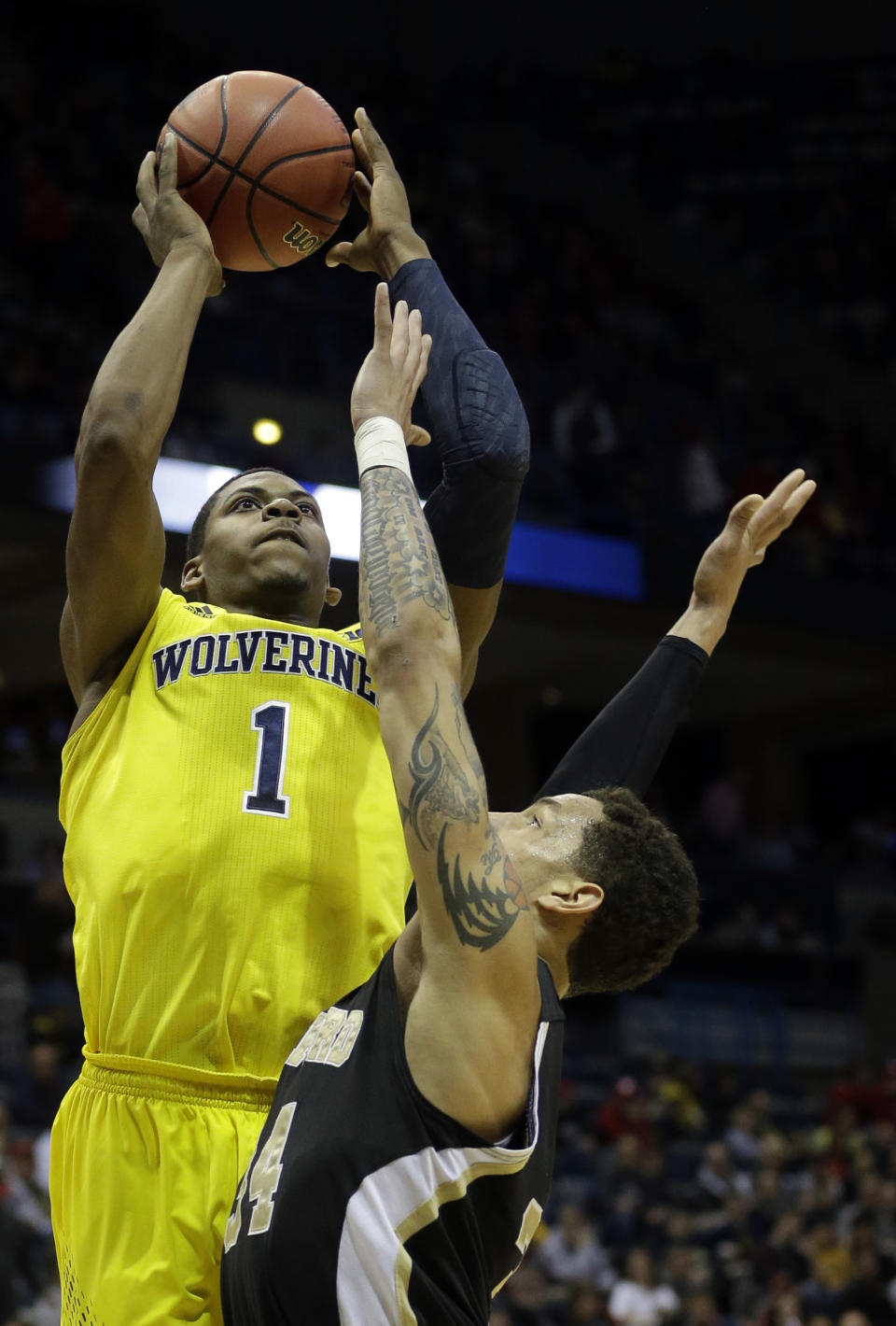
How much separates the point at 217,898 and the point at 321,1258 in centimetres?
64

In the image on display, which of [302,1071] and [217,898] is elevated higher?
[217,898]

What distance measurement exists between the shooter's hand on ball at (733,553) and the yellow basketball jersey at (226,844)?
0.86 meters

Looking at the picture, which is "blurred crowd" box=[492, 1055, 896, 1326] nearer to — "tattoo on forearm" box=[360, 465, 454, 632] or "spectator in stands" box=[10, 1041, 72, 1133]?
"spectator in stands" box=[10, 1041, 72, 1133]

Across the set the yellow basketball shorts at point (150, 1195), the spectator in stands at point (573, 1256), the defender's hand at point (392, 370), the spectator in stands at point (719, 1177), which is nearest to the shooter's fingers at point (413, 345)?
the defender's hand at point (392, 370)

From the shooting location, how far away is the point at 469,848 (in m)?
2.28

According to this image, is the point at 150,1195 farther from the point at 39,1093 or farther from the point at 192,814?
the point at 39,1093

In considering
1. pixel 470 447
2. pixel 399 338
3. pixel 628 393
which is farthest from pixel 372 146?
pixel 628 393

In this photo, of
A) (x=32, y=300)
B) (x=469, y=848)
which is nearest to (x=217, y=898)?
(x=469, y=848)

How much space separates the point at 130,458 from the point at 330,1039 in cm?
99

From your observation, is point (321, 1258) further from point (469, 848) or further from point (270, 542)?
point (270, 542)

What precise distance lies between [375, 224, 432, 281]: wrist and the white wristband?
574mm

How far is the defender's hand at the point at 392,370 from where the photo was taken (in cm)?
271

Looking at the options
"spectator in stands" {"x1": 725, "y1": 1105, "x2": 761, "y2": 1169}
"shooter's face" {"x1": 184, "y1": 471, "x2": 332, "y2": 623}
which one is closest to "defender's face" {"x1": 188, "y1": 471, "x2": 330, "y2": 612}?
"shooter's face" {"x1": 184, "y1": 471, "x2": 332, "y2": 623}

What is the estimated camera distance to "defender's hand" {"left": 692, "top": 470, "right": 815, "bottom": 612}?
3381mm
